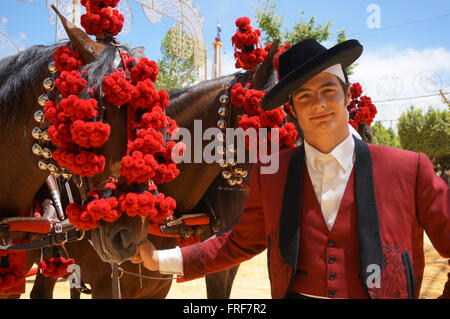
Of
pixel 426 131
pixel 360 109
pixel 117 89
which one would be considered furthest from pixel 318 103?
pixel 426 131

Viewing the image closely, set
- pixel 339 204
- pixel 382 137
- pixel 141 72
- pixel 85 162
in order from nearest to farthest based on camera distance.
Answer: pixel 339 204
pixel 85 162
pixel 141 72
pixel 382 137

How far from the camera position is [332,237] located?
1461mm

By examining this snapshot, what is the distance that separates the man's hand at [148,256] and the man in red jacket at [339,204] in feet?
1.65

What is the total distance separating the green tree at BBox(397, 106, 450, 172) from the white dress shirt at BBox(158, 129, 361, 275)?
80.9ft

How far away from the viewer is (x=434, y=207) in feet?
4.56

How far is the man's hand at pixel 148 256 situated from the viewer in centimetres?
176

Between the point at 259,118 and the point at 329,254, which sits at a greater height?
the point at 259,118

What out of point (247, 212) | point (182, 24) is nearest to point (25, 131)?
point (247, 212)

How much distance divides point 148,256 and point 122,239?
0.14 meters

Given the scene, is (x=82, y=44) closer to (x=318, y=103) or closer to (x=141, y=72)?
(x=141, y=72)

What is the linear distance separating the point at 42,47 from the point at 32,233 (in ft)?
3.80

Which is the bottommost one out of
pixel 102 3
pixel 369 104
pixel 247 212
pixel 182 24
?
pixel 247 212

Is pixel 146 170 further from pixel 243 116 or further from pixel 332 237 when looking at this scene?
pixel 243 116

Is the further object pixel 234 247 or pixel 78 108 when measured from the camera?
pixel 78 108
